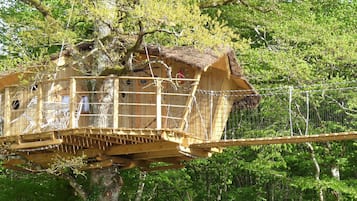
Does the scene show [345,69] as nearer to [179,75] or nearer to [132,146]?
[179,75]

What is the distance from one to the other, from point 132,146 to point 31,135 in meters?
1.91

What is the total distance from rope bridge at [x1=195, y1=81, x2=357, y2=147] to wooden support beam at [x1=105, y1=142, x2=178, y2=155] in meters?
2.84

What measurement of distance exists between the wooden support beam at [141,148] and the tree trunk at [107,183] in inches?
40.9

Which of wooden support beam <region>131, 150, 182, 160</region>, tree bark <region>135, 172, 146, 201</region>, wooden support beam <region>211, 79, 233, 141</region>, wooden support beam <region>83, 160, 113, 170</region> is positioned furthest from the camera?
tree bark <region>135, 172, 146, 201</region>

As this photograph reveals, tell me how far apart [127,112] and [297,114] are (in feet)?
16.1

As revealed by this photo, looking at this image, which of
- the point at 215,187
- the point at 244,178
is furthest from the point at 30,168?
the point at 244,178

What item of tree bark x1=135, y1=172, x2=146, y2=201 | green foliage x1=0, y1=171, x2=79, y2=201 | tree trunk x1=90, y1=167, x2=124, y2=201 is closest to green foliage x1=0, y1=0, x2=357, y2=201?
green foliage x1=0, y1=171, x2=79, y2=201

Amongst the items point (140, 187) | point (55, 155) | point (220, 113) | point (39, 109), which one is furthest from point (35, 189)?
point (220, 113)

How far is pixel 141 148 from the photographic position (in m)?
12.4

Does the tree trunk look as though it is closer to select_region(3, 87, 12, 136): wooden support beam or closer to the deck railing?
the deck railing

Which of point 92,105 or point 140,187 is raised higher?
point 92,105

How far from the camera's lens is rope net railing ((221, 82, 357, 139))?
1538 cm

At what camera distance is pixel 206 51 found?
12.5m

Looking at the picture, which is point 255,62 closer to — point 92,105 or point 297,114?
A: point 297,114
